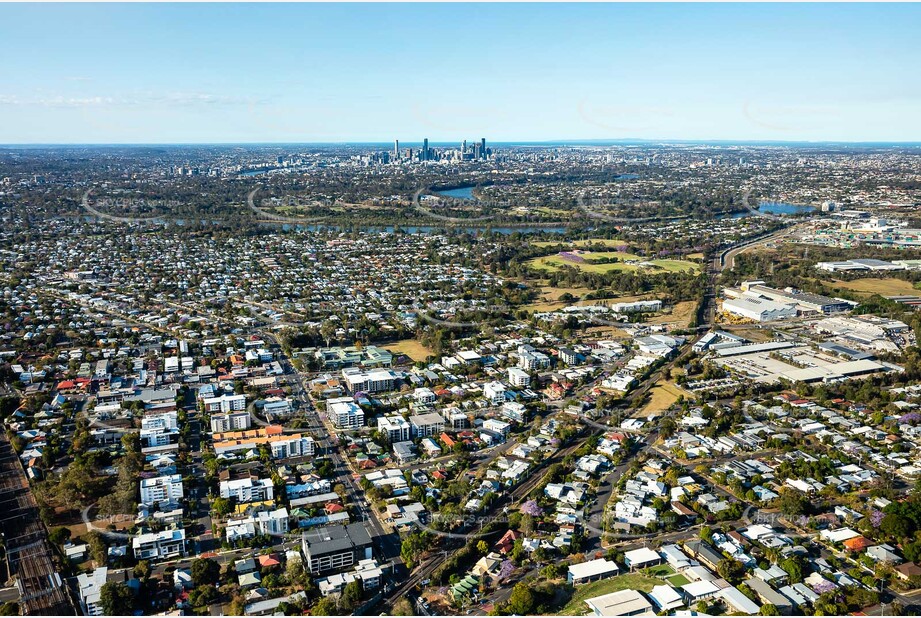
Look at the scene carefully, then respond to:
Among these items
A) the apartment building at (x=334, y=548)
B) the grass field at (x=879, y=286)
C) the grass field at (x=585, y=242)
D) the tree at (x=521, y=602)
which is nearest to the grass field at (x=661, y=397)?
the tree at (x=521, y=602)

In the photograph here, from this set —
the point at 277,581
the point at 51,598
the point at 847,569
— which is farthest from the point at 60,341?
the point at 847,569

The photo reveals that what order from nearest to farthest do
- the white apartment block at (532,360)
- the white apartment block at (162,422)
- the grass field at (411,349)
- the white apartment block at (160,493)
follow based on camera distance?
1. the white apartment block at (160,493)
2. the white apartment block at (162,422)
3. the white apartment block at (532,360)
4. the grass field at (411,349)

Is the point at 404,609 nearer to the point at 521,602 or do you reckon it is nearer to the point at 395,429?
the point at 521,602

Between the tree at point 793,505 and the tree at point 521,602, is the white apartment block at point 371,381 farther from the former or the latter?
the tree at point 793,505

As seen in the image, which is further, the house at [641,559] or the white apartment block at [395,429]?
the white apartment block at [395,429]

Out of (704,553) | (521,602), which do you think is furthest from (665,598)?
(521,602)

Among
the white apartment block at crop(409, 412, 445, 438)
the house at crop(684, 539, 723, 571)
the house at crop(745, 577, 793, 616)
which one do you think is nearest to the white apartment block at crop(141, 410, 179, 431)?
the white apartment block at crop(409, 412, 445, 438)
